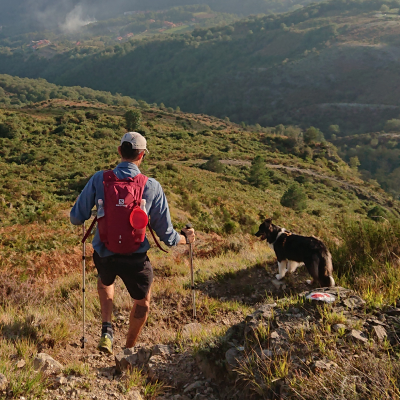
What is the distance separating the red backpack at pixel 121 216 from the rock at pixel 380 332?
2169 millimetres

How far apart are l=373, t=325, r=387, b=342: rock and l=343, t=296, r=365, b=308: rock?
367mm

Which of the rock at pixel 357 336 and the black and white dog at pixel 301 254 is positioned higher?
the rock at pixel 357 336

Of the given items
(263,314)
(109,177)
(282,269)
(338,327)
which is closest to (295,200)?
(282,269)

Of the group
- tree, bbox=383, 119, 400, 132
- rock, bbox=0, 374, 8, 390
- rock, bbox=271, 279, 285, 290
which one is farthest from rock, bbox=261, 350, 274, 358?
tree, bbox=383, 119, 400, 132

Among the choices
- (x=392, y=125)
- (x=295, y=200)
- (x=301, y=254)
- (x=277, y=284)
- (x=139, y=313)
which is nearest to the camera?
(x=139, y=313)

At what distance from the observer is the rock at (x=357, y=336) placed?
114 inches

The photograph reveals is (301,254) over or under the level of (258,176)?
over

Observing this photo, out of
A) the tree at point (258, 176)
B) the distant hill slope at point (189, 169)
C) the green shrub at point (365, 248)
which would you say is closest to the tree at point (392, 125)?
the distant hill slope at point (189, 169)

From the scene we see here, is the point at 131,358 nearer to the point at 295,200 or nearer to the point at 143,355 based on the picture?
the point at 143,355

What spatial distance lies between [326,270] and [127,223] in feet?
11.1

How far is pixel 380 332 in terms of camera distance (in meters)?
2.99

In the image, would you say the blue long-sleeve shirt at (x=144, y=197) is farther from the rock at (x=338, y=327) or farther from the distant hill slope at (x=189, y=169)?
the distant hill slope at (x=189, y=169)

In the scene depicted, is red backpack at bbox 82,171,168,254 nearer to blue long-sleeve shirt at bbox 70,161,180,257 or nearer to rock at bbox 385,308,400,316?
blue long-sleeve shirt at bbox 70,161,180,257

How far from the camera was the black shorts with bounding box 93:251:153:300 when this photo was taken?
3.39 metres
